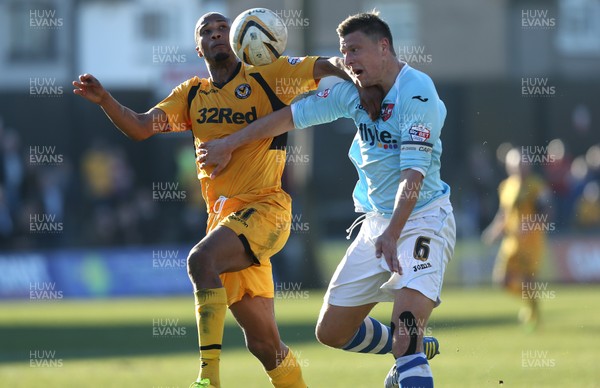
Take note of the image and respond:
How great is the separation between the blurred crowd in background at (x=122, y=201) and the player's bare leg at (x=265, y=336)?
1580 centimetres

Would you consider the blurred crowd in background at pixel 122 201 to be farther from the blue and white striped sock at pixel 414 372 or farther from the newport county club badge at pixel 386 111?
the blue and white striped sock at pixel 414 372

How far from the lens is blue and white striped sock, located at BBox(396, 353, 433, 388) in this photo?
725 cm

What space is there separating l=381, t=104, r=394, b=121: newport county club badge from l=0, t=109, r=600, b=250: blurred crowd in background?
53.5 feet

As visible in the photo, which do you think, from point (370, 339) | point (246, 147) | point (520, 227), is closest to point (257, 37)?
point (246, 147)

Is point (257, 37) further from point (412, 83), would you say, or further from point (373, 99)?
point (412, 83)

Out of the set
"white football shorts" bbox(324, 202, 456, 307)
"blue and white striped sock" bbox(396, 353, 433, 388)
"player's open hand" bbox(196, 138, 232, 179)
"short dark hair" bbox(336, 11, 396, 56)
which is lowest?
"blue and white striped sock" bbox(396, 353, 433, 388)

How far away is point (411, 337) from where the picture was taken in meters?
7.32

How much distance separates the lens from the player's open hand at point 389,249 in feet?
23.3

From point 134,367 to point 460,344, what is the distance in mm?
3809

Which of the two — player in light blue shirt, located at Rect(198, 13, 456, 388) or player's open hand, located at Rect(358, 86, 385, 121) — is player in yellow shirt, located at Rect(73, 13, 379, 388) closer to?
Result: player in light blue shirt, located at Rect(198, 13, 456, 388)

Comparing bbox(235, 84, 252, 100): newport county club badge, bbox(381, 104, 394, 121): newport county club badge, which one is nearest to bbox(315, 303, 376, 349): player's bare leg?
bbox(381, 104, 394, 121): newport county club badge

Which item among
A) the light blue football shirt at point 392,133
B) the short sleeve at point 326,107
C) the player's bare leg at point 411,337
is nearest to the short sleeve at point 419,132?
the light blue football shirt at point 392,133

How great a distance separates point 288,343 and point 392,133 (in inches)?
282

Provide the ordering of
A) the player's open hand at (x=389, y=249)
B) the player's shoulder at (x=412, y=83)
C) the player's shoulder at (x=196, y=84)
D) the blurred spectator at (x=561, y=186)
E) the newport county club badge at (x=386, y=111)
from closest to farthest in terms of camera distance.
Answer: the player's open hand at (x=389, y=249)
the player's shoulder at (x=412, y=83)
the newport county club badge at (x=386, y=111)
the player's shoulder at (x=196, y=84)
the blurred spectator at (x=561, y=186)
